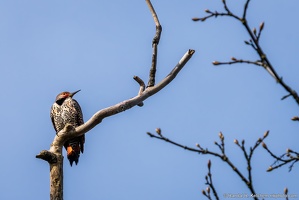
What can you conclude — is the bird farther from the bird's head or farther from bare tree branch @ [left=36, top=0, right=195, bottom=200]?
bare tree branch @ [left=36, top=0, right=195, bottom=200]

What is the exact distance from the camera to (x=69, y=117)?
954 cm

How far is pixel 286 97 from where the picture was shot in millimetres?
3121

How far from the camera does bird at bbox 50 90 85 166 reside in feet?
30.2

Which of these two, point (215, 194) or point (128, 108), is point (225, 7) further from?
point (128, 108)

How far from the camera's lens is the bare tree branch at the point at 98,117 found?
6.05 metres

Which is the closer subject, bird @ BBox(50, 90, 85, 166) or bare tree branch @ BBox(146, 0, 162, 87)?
bare tree branch @ BBox(146, 0, 162, 87)

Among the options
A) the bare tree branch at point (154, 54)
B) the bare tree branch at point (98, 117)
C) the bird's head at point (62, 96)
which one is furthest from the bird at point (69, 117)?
the bare tree branch at point (154, 54)

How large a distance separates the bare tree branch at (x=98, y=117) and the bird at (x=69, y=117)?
8.92ft

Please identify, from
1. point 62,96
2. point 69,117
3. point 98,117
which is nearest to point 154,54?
point 98,117

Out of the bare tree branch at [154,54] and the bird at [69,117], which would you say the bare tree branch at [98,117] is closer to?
the bare tree branch at [154,54]

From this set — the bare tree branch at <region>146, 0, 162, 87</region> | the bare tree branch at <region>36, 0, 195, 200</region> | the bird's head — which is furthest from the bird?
the bare tree branch at <region>146, 0, 162, 87</region>

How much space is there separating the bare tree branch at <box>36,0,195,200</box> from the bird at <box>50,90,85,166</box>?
2.72 meters

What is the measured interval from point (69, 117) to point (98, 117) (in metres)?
3.54

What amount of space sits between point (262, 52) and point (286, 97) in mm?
302
